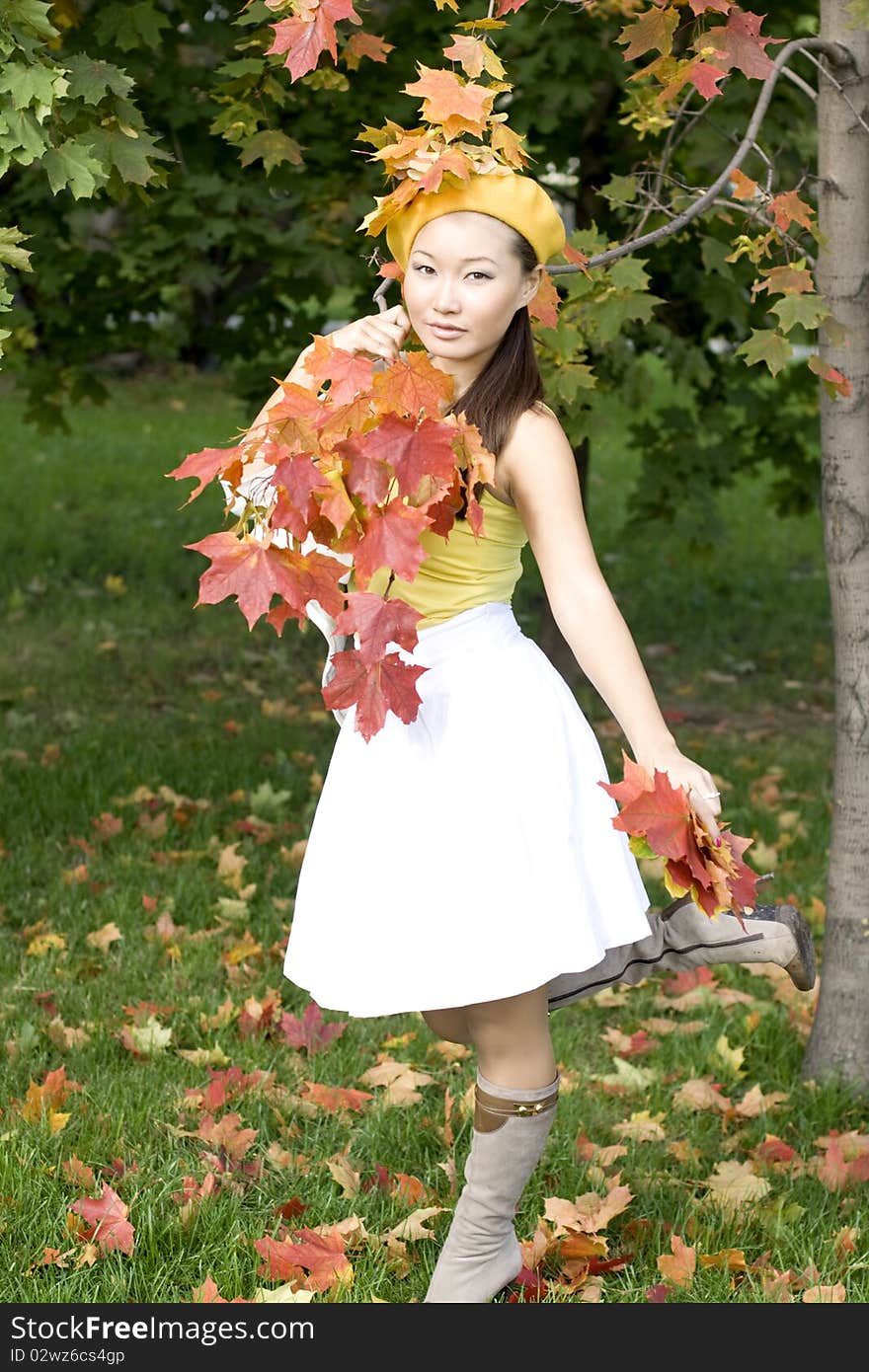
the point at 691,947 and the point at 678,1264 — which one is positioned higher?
the point at 691,947

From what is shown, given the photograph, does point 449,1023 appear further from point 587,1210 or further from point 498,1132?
point 587,1210

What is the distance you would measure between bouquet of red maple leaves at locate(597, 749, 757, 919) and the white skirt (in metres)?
0.21

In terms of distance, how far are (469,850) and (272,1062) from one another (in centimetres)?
139

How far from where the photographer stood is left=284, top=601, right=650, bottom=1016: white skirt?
2.39m

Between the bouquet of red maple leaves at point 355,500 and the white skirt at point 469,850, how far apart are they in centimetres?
27

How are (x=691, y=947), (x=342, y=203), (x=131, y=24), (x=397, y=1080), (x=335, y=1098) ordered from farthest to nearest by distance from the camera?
(x=342, y=203) → (x=131, y=24) → (x=397, y=1080) → (x=335, y=1098) → (x=691, y=947)

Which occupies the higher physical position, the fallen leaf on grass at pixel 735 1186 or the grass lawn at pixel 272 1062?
the fallen leaf on grass at pixel 735 1186

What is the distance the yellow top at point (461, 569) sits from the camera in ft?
8.29

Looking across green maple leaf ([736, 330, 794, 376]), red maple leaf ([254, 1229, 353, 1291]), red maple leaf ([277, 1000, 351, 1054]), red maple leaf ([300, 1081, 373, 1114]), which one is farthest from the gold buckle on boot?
green maple leaf ([736, 330, 794, 376])

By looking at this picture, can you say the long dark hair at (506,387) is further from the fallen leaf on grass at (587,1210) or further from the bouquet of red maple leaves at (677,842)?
the fallen leaf on grass at (587,1210)

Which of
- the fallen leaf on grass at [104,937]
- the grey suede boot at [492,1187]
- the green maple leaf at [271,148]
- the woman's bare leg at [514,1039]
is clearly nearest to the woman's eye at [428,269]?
the woman's bare leg at [514,1039]

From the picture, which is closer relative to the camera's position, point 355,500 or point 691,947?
point 355,500

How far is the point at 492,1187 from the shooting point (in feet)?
8.50

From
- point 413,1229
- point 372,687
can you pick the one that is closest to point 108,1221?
point 413,1229
